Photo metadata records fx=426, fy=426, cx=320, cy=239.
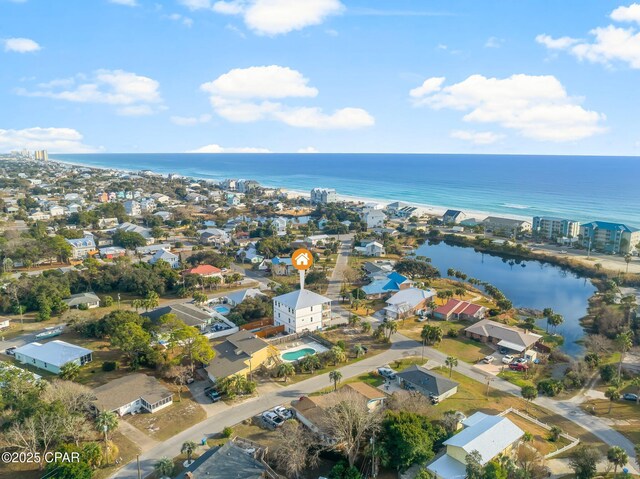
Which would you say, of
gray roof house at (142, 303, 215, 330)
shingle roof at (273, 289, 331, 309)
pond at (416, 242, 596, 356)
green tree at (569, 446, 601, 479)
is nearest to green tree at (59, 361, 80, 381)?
gray roof house at (142, 303, 215, 330)

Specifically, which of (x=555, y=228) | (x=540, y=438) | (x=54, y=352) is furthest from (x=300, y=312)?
(x=555, y=228)

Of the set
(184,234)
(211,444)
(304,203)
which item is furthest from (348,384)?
(304,203)

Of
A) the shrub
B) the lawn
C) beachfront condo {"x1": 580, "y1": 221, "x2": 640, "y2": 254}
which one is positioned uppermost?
beachfront condo {"x1": 580, "y1": 221, "x2": 640, "y2": 254}

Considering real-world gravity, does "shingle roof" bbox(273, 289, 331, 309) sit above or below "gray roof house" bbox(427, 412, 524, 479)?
above

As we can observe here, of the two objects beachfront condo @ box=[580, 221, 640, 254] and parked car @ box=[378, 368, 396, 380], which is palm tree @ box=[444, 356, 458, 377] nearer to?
parked car @ box=[378, 368, 396, 380]

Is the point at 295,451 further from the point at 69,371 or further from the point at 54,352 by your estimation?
the point at 54,352

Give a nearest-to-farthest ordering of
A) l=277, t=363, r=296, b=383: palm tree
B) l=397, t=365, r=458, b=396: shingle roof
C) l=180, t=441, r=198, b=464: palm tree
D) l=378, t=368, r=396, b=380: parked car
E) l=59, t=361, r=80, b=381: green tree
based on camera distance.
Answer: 1. l=180, t=441, r=198, b=464: palm tree
2. l=397, t=365, r=458, b=396: shingle roof
3. l=59, t=361, r=80, b=381: green tree
4. l=277, t=363, r=296, b=383: palm tree
5. l=378, t=368, r=396, b=380: parked car
